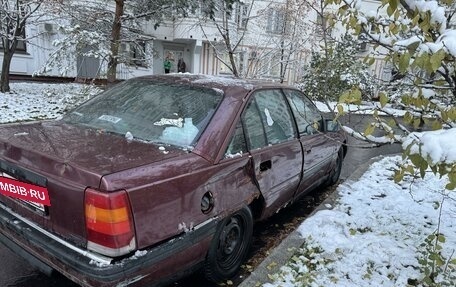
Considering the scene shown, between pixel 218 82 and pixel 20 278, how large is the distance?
2.21 metres

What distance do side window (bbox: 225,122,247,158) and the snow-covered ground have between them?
3.14 feet

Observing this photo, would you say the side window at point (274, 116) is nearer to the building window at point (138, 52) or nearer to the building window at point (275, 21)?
the building window at point (138, 52)

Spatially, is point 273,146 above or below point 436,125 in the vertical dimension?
below

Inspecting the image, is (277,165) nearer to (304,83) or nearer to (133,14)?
(133,14)

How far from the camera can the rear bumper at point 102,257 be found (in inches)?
81.5

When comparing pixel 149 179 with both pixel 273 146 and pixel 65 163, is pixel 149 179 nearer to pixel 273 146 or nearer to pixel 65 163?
pixel 65 163

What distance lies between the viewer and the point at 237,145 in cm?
297

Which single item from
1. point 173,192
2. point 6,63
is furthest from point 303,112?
point 6,63

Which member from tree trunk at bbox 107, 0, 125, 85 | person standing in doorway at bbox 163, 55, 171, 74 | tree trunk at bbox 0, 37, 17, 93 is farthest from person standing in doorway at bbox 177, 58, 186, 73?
tree trunk at bbox 107, 0, 125, 85

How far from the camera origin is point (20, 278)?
9.38 ft

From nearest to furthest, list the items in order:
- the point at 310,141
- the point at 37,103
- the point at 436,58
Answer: the point at 436,58 < the point at 310,141 < the point at 37,103

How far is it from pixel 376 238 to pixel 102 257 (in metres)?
2.60

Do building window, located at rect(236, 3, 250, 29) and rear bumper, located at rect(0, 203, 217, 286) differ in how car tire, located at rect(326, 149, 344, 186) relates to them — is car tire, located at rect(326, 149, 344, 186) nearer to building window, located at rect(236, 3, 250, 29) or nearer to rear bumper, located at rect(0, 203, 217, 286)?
rear bumper, located at rect(0, 203, 217, 286)

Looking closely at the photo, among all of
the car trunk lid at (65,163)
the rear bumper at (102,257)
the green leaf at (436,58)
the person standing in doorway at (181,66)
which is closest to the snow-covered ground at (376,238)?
the rear bumper at (102,257)
